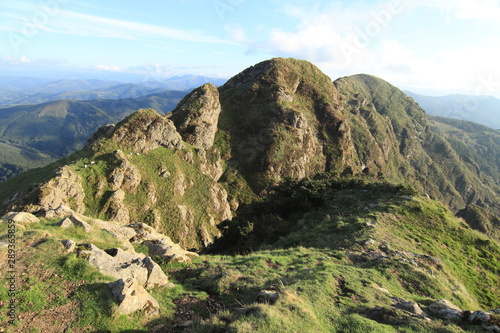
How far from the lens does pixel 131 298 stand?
11.8 meters

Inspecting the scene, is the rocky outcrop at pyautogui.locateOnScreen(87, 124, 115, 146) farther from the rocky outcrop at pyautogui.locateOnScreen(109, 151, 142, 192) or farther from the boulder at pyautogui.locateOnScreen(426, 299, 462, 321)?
the boulder at pyautogui.locateOnScreen(426, 299, 462, 321)

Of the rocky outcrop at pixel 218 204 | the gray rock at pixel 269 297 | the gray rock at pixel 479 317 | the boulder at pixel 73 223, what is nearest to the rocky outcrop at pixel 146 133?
the rocky outcrop at pixel 218 204

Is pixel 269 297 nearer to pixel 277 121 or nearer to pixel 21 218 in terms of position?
pixel 21 218

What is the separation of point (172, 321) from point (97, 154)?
56876 mm

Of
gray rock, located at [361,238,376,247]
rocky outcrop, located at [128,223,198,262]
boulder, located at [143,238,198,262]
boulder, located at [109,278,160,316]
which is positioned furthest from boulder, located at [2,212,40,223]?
gray rock, located at [361,238,376,247]

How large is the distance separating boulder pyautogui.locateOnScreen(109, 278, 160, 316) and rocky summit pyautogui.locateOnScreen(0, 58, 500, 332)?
0.06 m

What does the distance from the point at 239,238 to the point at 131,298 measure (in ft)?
92.7

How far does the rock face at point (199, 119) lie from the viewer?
79688 millimetres

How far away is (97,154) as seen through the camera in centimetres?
5756

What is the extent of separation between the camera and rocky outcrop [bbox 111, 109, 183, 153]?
64062 mm

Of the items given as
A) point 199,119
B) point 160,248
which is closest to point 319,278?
point 160,248

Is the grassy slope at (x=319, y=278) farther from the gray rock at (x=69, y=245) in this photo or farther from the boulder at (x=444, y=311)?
the boulder at (x=444, y=311)

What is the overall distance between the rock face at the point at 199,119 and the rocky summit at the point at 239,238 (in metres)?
0.47

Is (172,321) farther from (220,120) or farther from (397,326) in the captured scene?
(220,120)
